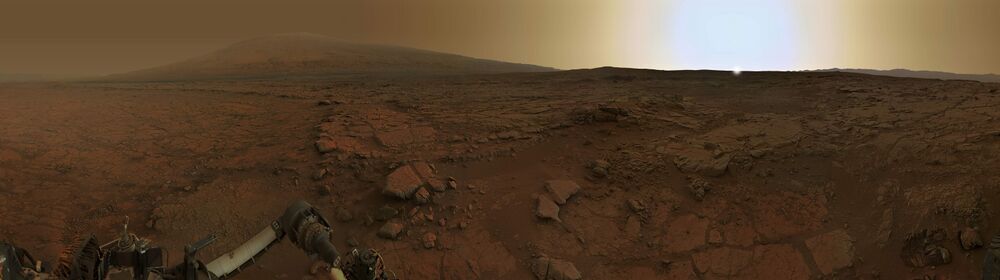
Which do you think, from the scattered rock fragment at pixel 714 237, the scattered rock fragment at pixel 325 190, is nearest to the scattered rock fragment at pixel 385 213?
the scattered rock fragment at pixel 325 190

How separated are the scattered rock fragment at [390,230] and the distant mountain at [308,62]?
1957 centimetres

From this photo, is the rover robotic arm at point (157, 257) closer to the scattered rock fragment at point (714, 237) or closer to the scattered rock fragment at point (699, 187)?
the scattered rock fragment at point (714, 237)

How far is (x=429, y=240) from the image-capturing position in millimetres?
7320

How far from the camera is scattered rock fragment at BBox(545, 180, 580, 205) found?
8.01 m

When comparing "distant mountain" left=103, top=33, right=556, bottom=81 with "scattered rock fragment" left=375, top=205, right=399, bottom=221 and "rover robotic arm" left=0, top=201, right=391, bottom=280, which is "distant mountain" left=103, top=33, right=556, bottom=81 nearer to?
"scattered rock fragment" left=375, top=205, right=399, bottom=221

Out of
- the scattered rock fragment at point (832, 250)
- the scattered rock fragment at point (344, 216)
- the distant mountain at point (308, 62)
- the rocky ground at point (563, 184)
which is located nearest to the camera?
the scattered rock fragment at point (832, 250)

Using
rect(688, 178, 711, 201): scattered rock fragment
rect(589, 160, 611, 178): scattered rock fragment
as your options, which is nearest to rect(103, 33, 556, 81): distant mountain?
rect(589, 160, 611, 178): scattered rock fragment

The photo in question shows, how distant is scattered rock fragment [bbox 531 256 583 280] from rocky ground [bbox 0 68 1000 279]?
0.03 meters

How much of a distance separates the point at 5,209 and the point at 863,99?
15.5 m

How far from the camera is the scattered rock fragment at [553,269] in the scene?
681 centimetres

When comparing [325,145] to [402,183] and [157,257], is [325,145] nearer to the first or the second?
[402,183]

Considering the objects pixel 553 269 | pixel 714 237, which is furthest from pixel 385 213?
pixel 714 237

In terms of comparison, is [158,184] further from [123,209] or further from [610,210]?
[610,210]

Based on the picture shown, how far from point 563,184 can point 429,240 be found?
2.16 metres
